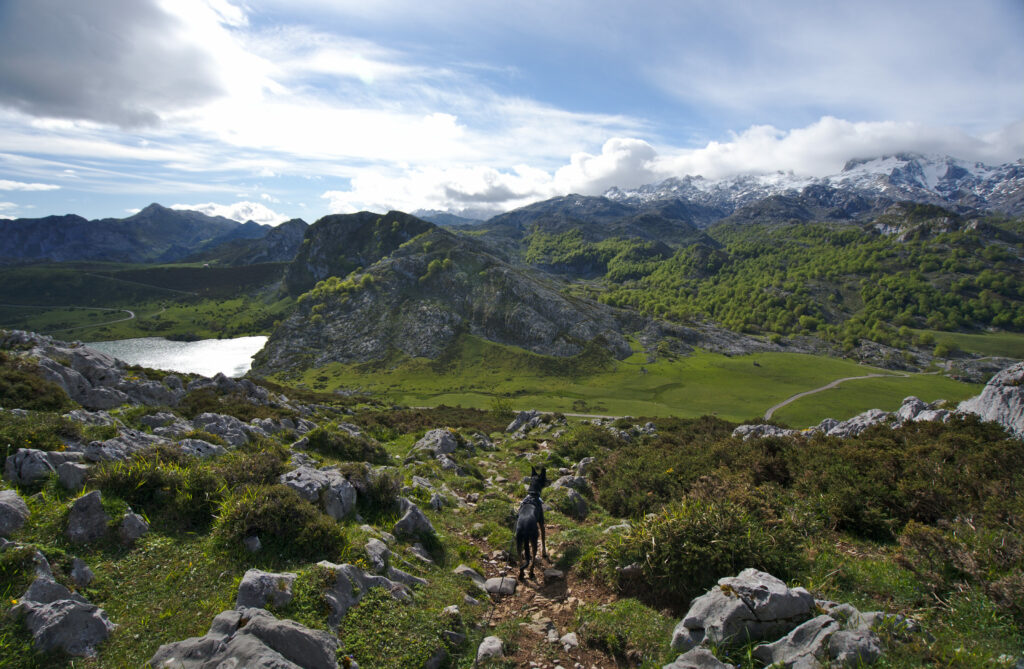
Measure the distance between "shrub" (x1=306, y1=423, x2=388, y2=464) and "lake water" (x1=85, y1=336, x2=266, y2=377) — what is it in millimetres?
134432

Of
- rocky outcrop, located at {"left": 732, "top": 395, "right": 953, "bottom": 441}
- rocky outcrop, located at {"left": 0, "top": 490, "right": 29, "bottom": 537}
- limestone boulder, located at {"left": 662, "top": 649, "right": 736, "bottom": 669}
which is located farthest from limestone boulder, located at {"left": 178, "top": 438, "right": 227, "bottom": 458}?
rocky outcrop, located at {"left": 732, "top": 395, "right": 953, "bottom": 441}

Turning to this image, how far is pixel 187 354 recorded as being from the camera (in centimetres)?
16975

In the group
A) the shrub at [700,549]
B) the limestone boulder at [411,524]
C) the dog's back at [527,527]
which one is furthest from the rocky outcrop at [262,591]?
the shrub at [700,549]

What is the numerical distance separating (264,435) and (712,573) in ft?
78.9

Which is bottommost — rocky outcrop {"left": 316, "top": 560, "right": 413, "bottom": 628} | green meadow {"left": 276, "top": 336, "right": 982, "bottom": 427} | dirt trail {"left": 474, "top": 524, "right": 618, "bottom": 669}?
green meadow {"left": 276, "top": 336, "right": 982, "bottom": 427}

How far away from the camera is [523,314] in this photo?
491ft

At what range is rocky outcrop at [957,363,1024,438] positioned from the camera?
21.1 m

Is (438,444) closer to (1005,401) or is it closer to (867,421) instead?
(867,421)

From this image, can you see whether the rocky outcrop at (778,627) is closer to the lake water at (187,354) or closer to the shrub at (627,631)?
the shrub at (627,631)

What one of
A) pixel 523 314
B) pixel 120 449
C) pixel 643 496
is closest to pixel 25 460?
pixel 120 449

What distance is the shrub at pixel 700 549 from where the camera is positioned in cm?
1009

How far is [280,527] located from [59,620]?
4.12 metres

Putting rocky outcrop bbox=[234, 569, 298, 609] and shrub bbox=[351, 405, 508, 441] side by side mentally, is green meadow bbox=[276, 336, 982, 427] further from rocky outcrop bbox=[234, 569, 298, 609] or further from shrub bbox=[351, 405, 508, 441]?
rocky outcrop bbox=[234, 569, 298, 609]

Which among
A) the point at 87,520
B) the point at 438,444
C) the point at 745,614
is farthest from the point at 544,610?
the point at 438,444
